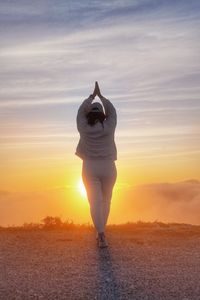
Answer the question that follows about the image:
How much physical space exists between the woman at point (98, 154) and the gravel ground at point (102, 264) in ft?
2.55

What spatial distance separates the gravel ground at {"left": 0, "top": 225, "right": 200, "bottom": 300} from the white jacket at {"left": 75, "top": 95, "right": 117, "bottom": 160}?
6.41ft

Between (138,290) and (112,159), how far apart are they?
14.6 ft

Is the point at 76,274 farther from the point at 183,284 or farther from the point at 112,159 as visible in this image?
the point at 112,159

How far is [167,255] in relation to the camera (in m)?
13.4

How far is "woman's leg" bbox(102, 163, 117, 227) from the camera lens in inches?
559

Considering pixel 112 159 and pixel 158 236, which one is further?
pixel 158 236

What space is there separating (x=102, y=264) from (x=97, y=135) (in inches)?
119

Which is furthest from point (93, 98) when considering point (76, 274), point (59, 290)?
point (59, 290)

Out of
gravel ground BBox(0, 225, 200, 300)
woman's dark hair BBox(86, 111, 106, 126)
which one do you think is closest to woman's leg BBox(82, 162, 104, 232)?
gravel ground BBox(0, 225, 200, 300)

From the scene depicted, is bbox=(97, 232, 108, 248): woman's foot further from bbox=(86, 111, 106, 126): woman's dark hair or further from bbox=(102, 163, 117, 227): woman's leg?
bbox=(86, 111, 106, 126): woman's dark hair

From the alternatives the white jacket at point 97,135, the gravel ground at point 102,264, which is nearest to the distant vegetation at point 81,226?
the gravel ground at point 102,264

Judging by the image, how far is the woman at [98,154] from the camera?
14023mm

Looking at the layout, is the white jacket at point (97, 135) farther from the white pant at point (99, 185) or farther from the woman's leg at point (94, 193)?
the woman's leg at point (94, 193)

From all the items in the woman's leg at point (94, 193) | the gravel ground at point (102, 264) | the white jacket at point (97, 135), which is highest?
the white jacket at point (97, 135)
